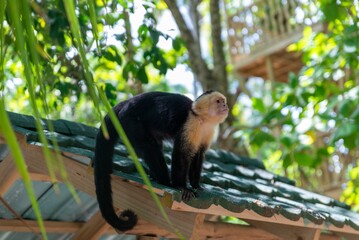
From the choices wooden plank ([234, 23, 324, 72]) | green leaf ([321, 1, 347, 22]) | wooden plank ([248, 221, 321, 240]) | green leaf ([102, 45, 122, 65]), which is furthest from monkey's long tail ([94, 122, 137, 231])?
wooden plank ([234, 23, 324, 72])

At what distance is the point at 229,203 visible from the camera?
2.88 m

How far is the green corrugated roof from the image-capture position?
307 centimetres

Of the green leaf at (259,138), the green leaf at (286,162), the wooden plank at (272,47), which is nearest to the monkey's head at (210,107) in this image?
the green leaf at (286,162)

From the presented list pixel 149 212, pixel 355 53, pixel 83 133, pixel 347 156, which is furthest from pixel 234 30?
pixel 149 212

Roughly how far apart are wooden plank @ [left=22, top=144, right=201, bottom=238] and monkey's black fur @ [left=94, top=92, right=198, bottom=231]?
15 cm

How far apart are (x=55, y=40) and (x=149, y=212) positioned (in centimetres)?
233

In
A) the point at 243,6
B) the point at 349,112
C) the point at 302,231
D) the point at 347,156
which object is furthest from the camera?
the point at 243,6

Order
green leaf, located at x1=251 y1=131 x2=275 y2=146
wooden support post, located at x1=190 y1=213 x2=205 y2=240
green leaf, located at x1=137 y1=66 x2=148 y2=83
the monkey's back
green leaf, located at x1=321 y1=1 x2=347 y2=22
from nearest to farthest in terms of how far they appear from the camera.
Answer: wooden support post, located at x1=190 y1=213 x2=205 y2=240, the monkey's back, green leaf, located at x1=137 y1=66 x2=148 y2=83, green leaf, located at x1=321 y1=1 x2=347 y2=22, green leaf, located at x1=251 y1=131 x2=275 y2=146

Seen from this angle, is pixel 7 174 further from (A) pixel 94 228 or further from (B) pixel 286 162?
(B) pixel 286 162

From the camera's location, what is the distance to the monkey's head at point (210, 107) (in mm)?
3671

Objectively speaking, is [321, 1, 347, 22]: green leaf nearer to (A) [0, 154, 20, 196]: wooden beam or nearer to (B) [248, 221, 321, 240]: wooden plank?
(B) [248, 221, 321, 240]: wooden plank

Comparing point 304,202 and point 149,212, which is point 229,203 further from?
point 304,202

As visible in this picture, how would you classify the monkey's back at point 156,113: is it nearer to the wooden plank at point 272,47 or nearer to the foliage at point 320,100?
the foliage at point 320,100

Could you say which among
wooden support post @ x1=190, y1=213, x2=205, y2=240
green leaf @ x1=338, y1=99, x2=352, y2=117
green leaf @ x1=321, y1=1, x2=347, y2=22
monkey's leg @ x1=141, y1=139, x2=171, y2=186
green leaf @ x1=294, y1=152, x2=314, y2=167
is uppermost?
green leaf @ x1=321, y1=1, x2=347, y2=22
